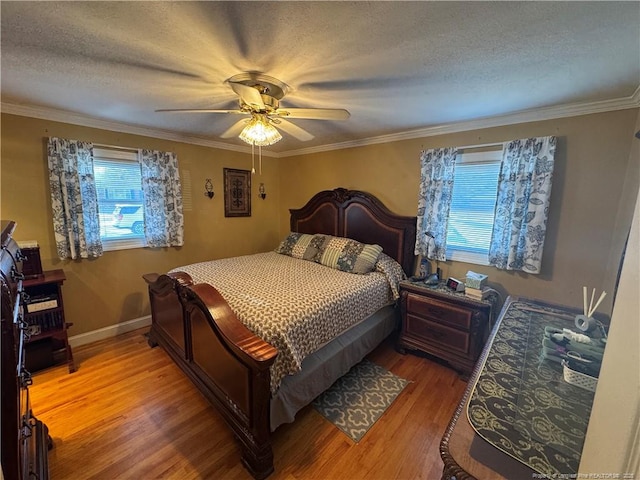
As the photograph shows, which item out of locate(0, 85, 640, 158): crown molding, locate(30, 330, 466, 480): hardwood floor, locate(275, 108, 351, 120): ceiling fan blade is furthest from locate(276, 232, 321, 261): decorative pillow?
locate(275, 108, 351, 120): ceiling fan blade

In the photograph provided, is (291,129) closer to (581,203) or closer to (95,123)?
(95,123)

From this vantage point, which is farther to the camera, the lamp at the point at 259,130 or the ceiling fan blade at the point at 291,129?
the ceiling fan blade at the point at 291,129

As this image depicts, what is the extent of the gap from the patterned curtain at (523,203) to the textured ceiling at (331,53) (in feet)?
1.12

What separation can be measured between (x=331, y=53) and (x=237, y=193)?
2.80m

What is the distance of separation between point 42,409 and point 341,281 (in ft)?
8.02

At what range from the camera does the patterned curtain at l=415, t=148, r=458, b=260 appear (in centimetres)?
265

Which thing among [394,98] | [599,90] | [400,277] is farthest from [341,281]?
[599,90]

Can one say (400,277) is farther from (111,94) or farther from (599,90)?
(111,94)

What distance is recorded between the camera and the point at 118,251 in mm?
2941

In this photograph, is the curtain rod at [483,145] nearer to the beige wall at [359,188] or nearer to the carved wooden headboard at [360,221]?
the beige wall at [359,188]

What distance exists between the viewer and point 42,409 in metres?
1.94

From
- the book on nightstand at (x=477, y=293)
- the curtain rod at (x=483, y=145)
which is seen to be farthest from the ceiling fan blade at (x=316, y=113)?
the book on nightstand at (x=477, y=293)

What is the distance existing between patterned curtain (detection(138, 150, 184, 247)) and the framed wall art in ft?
2.17

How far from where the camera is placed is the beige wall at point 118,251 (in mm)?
2346
